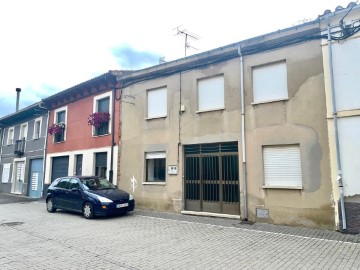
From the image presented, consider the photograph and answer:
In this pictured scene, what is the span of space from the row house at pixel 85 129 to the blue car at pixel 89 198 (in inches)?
96.9

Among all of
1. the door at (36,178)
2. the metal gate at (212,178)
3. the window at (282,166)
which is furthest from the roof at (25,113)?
the window at (282,166)

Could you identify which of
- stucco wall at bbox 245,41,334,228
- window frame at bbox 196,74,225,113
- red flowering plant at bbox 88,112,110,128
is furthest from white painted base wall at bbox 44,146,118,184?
stucco wall at bbox 245,41,334,228

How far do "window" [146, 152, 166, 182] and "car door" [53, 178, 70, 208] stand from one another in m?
3.51

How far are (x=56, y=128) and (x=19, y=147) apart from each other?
6.91m

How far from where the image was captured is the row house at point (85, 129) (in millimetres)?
15120

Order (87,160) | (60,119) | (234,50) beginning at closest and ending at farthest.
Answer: (234,50) → (87,160) → (60,119)

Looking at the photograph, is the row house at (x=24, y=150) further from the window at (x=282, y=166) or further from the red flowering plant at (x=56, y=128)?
the window at (x=282, y=166)

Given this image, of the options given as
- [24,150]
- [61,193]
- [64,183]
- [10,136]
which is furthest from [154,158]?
[10,136]

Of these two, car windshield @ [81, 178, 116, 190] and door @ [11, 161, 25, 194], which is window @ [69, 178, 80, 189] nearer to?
car windshield @ [81, 178, 116, 190]

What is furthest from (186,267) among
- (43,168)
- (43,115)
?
(43,115)

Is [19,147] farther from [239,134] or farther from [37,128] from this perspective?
[239,134]

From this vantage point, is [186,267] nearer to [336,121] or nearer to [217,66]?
[336,121]

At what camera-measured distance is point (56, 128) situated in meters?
18.5

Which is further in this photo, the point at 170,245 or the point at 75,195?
the point at 75,195
